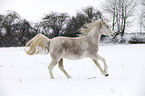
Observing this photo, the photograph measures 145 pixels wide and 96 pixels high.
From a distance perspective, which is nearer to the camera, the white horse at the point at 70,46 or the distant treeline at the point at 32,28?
the white horse at the point at 70,46

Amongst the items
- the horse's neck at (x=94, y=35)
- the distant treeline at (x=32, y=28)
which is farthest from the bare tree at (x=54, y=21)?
the horse's neck at (x=94, y=35)

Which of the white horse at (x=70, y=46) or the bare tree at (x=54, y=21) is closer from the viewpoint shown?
the white horse at (x=70, y=46)

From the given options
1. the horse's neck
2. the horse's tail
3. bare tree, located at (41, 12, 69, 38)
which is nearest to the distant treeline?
bare tree, located at (41, 12, 69, 38)

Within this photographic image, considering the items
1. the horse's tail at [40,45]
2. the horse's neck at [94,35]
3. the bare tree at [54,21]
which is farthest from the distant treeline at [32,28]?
the horse's tail at [40,45]

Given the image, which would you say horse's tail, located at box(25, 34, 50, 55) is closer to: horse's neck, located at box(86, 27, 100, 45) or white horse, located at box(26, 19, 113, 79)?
white horse, located at box(26, 19, 113, 79)

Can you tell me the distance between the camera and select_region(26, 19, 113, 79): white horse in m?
3.82

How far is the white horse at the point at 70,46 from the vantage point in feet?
12.5

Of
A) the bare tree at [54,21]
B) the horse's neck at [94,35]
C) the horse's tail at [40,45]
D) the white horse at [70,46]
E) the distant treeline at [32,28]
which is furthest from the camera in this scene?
the bare tree at [54,21]

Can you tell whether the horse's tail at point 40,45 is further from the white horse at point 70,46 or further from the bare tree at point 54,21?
the bare tree at point 54,21

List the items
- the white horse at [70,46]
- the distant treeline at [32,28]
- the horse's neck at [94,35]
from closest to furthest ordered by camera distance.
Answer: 1. the white horse at [70,46]
2. the horse's neck at [94,35]
3. the distant treeline at [32,28]

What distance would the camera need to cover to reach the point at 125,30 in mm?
20031

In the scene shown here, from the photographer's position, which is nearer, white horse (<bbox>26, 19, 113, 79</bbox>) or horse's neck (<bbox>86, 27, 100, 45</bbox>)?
white horse (<bbox>26, 19, 113, 79</bbox>)

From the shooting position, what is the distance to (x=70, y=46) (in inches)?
153

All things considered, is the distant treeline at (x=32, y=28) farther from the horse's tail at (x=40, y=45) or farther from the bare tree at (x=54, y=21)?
the horse's tail at (x=40, y=45)
